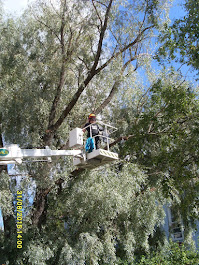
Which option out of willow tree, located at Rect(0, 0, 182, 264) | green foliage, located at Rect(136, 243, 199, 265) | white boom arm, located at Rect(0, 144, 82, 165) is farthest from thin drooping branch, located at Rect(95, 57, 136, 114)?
green foliage, located at Rect(136, 243, 199, 265)

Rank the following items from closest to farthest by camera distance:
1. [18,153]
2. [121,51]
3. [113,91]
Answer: [18,153] < [113,91] < [121,51]

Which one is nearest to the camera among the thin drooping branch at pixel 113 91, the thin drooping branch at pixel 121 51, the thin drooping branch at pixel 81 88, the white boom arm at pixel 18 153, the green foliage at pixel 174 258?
the white boom arm at pixel 18 153

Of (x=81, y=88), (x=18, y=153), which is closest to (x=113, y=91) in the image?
(x=81, y=88)

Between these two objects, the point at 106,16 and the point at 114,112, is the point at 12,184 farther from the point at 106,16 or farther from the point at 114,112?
the point at 106,16

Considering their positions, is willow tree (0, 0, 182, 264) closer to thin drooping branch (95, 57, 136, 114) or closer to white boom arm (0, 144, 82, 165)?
thin drooping branch (95, 57, 136, 114)

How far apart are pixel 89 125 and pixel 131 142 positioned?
3.08 metres

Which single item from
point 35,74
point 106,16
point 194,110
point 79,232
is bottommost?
point 79,232

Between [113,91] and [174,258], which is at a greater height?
[113,91]

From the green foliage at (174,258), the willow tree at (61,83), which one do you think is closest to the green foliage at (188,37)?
the willow tree at (61,83)

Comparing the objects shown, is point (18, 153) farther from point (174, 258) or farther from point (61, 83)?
point (174, 258)

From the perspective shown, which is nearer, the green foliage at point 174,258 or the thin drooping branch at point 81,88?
the thin drooping branch at point 81,88

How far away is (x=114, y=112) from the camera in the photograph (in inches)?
468

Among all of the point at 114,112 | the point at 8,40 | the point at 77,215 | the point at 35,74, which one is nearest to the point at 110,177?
the point at 77,215

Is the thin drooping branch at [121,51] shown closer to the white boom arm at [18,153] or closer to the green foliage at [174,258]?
the white boom arm at [18,153]
